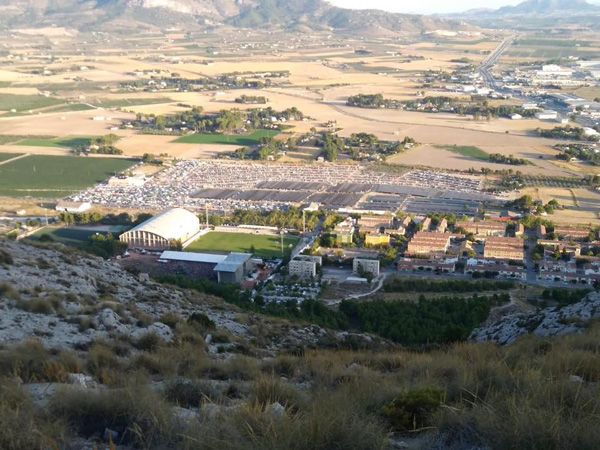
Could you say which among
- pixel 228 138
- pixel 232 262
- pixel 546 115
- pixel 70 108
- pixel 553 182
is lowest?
pixel 232 262

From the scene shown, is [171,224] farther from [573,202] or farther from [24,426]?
[24,426]

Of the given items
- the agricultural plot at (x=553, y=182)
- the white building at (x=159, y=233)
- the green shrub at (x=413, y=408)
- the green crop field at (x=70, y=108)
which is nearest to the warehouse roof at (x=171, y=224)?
the white building at (x=159, y=233)

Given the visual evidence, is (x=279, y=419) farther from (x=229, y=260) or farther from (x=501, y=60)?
(x=501, y=60)

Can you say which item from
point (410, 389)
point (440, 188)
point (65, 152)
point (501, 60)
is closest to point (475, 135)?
point (440, 188)

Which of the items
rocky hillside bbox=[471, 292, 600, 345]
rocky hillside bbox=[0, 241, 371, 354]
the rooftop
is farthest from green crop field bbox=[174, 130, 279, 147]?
rocky hillside bbox=[471, 292, 600, 345]

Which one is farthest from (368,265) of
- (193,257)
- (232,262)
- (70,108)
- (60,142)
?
(70,108)

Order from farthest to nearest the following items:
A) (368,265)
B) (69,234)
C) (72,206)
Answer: (72,206)
(69,234)
(368,265)

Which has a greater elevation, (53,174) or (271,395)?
(271,395)
